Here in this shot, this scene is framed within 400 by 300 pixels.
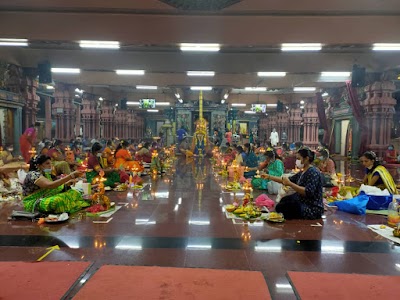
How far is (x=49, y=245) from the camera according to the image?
13.9 feet

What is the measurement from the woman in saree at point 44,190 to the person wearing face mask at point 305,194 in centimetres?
359

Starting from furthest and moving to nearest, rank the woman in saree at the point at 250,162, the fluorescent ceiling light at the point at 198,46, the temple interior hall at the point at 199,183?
the woman in saree at the point at 250,162 < the fluorescent ceiling light at the point at 198,46 < the temple interior hall at the point at 199,183

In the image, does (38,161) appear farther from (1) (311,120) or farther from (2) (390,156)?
(1) (311,120)

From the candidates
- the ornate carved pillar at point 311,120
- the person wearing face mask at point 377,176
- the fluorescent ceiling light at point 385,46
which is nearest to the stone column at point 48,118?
the ornate carved pillar at point 311,120

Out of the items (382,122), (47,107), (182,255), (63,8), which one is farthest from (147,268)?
(47,107)

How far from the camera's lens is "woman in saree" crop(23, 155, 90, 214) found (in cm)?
541

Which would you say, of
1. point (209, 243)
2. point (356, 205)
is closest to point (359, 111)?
point (356, 205)

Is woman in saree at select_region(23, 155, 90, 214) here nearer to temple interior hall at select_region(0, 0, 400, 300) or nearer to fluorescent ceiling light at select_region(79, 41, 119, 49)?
temple interior hall at select_region(0, 0, 400, 300)

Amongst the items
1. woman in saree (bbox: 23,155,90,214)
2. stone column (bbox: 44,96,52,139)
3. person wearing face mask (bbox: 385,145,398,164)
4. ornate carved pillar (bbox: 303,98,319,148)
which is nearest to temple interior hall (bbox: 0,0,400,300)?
woman in saree (bbox: 23,155,90,214)

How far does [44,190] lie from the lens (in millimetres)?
5633

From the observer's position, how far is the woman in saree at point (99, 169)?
7.90 meters

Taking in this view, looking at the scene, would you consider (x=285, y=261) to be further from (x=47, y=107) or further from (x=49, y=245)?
(x=47, y=107)

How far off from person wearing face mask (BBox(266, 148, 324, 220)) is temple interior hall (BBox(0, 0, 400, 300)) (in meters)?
0.02

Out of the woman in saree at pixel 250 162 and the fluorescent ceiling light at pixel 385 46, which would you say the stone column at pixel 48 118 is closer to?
the woman in saree at pixel 250 162
